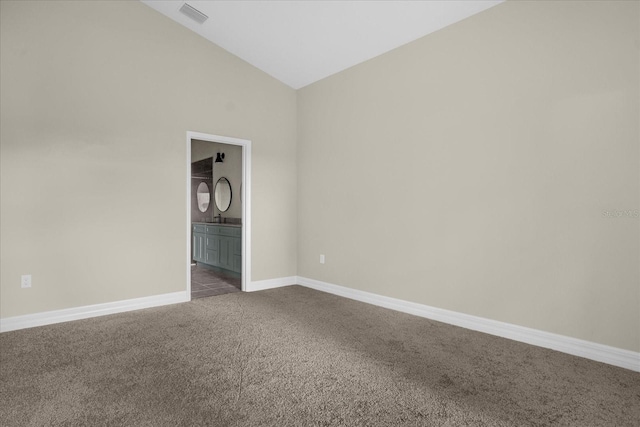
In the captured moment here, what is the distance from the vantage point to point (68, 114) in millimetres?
3389

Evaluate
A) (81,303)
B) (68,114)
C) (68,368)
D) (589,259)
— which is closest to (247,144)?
(68,114)

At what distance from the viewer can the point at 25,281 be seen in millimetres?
3191

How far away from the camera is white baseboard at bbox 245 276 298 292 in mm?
4691

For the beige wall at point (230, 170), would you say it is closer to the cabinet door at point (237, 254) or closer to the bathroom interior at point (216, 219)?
the bathroom interior at point (216, 219)

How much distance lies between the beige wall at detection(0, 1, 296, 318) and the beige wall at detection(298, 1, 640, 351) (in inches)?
77.8

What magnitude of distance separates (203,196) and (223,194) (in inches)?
40.1

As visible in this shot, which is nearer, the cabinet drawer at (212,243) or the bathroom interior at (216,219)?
the bathroom interior at (216,219)

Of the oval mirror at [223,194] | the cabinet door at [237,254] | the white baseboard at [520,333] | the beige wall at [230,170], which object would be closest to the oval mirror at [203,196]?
the beige wall at [230,170]

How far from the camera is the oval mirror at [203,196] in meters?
7.01

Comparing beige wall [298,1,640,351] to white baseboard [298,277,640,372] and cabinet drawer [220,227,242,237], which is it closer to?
white baseboard [298,277,640,372]

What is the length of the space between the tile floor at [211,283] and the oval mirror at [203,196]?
1.38 metres

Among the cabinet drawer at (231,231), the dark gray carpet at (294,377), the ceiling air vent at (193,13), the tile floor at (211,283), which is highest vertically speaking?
the ceiling air vent at (193,13)

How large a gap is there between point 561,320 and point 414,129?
2.17m

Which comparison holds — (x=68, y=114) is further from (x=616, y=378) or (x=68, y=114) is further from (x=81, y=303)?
(x=616, y=378)
